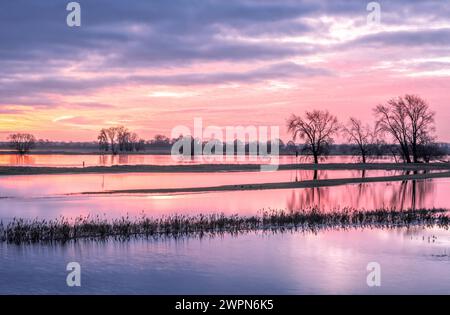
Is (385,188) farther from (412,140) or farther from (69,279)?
(412,140)

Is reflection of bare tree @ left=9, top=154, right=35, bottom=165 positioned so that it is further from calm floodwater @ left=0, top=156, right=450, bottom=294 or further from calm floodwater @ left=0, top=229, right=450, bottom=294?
calm floodwater @ left=0, top=229, right=450, bottom=294

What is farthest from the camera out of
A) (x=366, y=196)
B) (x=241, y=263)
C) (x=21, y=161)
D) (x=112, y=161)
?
(x=112, y=161)

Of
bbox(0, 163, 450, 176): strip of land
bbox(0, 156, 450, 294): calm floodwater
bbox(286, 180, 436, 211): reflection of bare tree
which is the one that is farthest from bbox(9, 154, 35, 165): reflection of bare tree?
bbox(0, 156, 450, 294): calm floodwater

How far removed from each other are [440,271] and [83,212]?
19.8 meters

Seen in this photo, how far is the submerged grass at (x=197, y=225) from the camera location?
21188 mm

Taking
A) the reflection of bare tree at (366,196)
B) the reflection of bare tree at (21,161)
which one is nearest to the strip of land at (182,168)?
the reflection of bare tree at (21,161)

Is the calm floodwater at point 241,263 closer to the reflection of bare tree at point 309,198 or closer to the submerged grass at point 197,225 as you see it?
the submerged grass at point 197,225

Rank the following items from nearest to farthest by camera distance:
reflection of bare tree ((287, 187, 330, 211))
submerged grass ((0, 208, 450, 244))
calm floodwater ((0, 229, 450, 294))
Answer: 1. calm floodwater ((0, 229, 450, 294))
2. submerged grass ((0, 208, 450, 244))
3. reflection of bare tree ((287, 187, 330, 211))

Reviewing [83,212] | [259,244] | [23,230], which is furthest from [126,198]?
[259,244]

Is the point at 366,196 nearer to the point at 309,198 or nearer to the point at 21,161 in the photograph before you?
the point at 309,198

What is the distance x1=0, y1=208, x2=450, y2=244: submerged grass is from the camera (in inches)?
834

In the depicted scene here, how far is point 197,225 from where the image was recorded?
77.1 feet

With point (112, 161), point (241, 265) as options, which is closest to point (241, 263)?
point (241, 265)

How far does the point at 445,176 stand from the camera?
6538 centimetres
